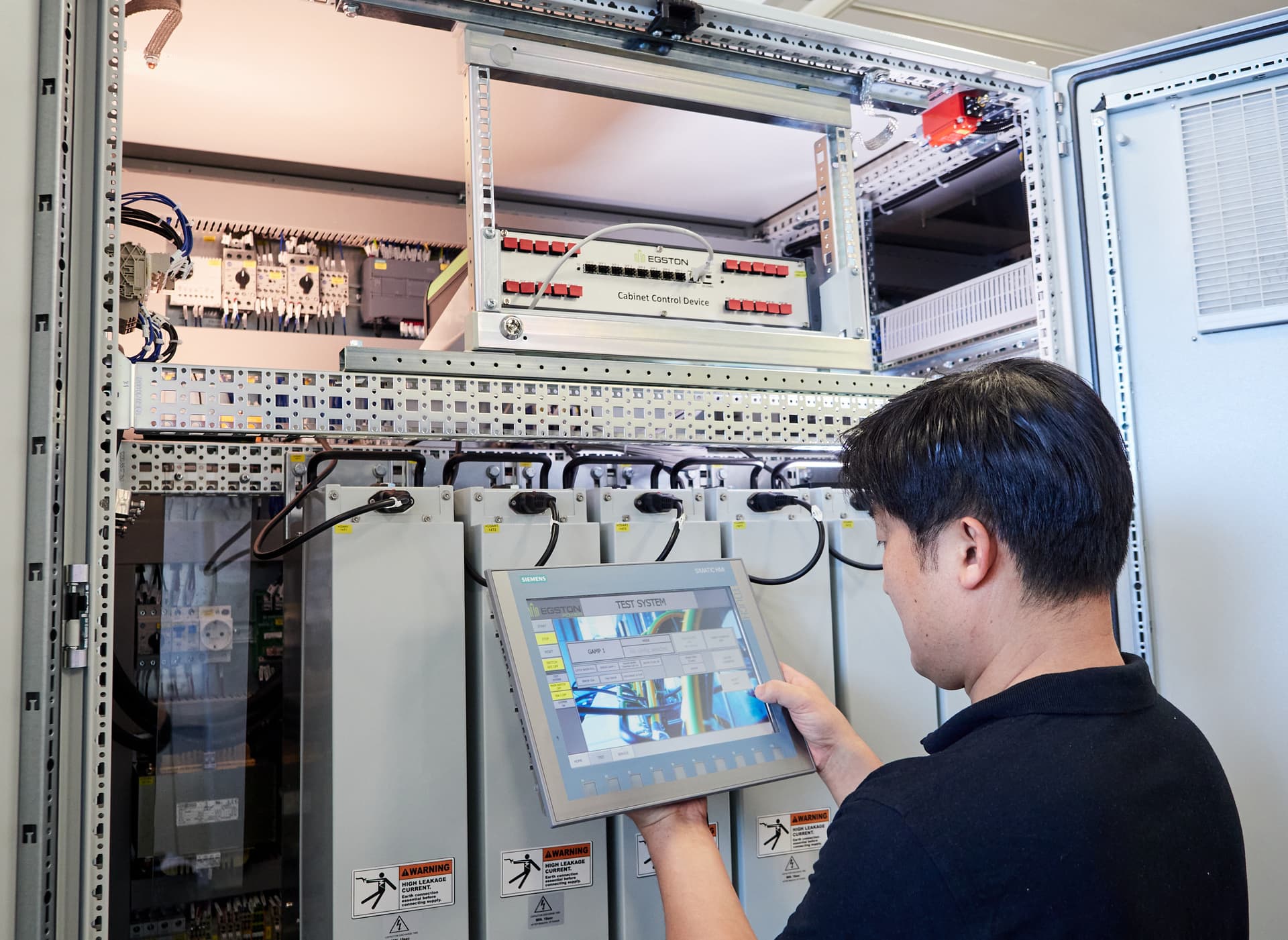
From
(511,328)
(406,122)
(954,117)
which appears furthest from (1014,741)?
(406,122)

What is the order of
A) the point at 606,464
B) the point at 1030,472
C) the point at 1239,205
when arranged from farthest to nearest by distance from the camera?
the point at 606,464, the point at 1239,205, the point at 1030,472

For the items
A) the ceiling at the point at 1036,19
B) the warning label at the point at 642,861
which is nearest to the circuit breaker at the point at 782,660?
the warning label at the point at 642,861

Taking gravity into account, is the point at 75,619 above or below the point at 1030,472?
below

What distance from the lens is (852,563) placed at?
1.37m

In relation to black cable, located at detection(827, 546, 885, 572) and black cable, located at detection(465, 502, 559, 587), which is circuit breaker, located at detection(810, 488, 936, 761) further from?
black cable, located at detection(465, 502, 559, 587)

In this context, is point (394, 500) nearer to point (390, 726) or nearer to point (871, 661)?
point (390, 726)

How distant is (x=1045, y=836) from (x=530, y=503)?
2.35 feet

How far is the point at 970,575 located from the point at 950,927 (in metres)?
0.30

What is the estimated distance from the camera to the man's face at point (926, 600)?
0.89m

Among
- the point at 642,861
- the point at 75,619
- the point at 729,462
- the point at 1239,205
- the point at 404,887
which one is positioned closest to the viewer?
the point at 75,619

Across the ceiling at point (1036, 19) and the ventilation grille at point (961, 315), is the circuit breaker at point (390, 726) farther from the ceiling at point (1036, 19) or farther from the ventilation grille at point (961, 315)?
the ceiling at point (1036, 19)

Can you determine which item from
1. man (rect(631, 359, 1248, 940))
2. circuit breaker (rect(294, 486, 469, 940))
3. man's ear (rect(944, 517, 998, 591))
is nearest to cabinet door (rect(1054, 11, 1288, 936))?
man (rect(631, 359, 1248, 940))

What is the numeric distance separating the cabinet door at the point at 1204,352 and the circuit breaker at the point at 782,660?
1.78ft

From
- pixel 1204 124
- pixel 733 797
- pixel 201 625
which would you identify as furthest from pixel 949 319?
pixel 201 625
